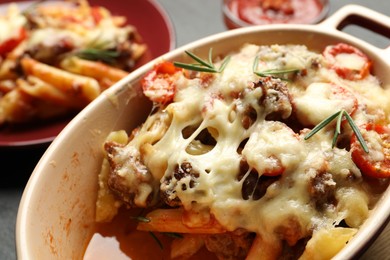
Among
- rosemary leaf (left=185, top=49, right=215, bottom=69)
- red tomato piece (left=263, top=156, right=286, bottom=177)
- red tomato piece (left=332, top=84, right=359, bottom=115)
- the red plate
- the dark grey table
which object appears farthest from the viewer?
the red plate

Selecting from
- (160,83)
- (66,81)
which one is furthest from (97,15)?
(160,83)

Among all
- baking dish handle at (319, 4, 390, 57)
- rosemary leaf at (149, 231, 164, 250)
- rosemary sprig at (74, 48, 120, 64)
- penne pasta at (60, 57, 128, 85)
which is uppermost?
baking dish handle at (319, 4, 390, 57)

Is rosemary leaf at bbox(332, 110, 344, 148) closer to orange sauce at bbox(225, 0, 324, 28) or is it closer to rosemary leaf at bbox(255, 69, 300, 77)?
rosemary leaf at bbox(255, 69, 300, 77)

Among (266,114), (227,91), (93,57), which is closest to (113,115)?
(227,91)

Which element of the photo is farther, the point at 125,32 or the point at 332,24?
the point at 125,32

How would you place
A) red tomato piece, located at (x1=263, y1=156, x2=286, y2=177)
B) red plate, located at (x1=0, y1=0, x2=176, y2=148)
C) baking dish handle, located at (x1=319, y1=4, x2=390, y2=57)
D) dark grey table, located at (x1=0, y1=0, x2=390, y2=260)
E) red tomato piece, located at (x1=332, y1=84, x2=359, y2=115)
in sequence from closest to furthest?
1. red tomato piece, located at (x1=263, y1=156, x2=286, y2=177)
2. red tomato piece, located at (x1=332, y1=84, x2=359, y2=115)
3. baking dish handle, located at (x1=319, y1=4, x2=390, y2=57)
4. dark grey table, located at (x1=0, y1=0, x2=390, y2=260)
5. red plate, located at (x1=0, y1=0, x2=176, y2=148)

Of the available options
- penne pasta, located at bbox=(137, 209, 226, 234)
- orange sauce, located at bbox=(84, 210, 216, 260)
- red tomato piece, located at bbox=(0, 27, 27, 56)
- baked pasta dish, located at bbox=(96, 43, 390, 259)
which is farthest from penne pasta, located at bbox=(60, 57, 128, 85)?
penne pasta, located at bbox=(137, 209, 226, 234)

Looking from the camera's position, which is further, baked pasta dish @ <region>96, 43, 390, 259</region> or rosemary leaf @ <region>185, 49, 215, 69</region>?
rosemary leaf @ <region>185, 49, 215, 69</region>

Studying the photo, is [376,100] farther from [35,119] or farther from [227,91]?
[35,119]
